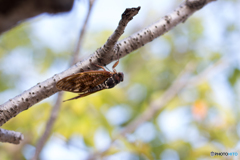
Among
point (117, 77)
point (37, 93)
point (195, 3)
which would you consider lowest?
point (37, 93)

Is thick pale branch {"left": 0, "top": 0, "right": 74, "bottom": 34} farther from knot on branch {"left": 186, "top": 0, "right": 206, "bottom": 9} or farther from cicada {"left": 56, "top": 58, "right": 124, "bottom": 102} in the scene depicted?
knot on branch {"left": 186, "top": 0, "right": 206, "bottom": 9}

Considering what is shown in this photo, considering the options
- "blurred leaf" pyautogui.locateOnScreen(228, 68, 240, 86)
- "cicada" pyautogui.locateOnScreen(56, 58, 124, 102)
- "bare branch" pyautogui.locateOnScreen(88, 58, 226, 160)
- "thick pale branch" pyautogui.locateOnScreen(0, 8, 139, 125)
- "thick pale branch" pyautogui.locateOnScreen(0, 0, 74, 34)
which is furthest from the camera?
"blurred leaf" pyautogui.locateOnScreen(228, 68, 240, 86)

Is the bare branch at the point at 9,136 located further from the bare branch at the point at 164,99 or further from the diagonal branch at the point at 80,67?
the bare branch at the point at 164,99

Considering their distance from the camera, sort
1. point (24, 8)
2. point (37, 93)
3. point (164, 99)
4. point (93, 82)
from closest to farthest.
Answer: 1. point (37, 93)
2. point (93, 82)
3. point (24, 8)
4. point (164, 99)

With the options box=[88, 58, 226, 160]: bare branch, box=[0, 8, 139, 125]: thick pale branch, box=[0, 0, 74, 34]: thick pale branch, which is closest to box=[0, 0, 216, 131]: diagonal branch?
box=[0, 8, 139, 125]: thick pale branch

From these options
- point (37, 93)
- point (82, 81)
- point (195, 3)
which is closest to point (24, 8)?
point (82, 81)

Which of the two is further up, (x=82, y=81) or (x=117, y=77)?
(x=117, y=77)

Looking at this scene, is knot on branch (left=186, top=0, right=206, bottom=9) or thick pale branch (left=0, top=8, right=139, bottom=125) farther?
knot on branch (left=186, top=0, right=206, bottom=9)

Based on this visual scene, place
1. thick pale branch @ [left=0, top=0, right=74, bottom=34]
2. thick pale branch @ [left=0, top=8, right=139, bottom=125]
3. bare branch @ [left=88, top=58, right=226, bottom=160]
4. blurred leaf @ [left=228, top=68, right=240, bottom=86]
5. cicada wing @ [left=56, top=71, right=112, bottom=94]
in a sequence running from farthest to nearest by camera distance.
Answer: blurred leaf @ [left=228, top=68, right=240, bottom=86] → bare branch @ [left=88, top=58, right=226, bottom=160] → thick pale branch @ [left=0, top=0, right=74, bottom=34] → cicada wing @ [left=56, top=71, right=112, bottom=94] → thick pale branch @ [left=0, top=8, right=139, bottom=125]

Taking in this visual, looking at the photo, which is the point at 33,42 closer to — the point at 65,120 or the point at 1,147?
the point at 1,147

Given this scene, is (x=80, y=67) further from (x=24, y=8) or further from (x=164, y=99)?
(x=164, y=99)
